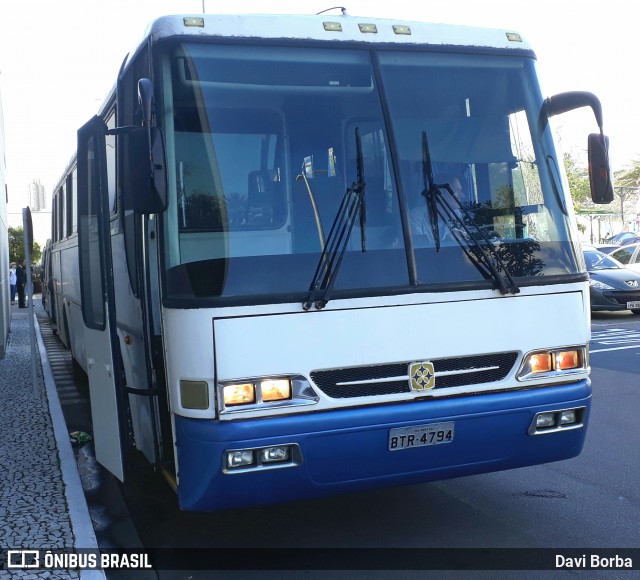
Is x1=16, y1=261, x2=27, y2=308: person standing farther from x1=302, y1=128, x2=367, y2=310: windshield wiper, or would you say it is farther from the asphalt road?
x1=302, y1=128, x2=367, y2=310: windshield wiper

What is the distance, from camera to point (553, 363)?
507 centimetres

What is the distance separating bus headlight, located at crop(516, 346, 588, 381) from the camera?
4.99 metres

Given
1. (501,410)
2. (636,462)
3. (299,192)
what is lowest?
(636,462)

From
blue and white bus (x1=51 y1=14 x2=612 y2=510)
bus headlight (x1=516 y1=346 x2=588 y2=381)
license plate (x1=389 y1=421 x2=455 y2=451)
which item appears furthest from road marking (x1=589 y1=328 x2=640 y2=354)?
license plate (x1=389 y1=421 x2=455 y2=451)

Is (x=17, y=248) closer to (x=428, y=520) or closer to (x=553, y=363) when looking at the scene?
(x=428, y=520)

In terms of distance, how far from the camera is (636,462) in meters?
6.93

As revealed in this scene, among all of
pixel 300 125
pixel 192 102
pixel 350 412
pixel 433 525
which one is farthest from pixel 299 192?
pixel 433 525

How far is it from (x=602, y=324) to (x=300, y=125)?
47.5 feet

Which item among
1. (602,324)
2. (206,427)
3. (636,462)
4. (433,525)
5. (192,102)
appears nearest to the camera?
(206,427)

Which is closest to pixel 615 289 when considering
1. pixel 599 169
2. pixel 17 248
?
pixel 599 169

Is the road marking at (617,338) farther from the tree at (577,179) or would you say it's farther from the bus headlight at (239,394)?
the tree at (577,179)

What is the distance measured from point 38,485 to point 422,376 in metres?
3.27

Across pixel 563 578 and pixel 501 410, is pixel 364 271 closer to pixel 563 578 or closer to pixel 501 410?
pixel 501 410

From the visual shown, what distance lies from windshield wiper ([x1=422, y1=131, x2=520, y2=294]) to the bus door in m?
1.87
